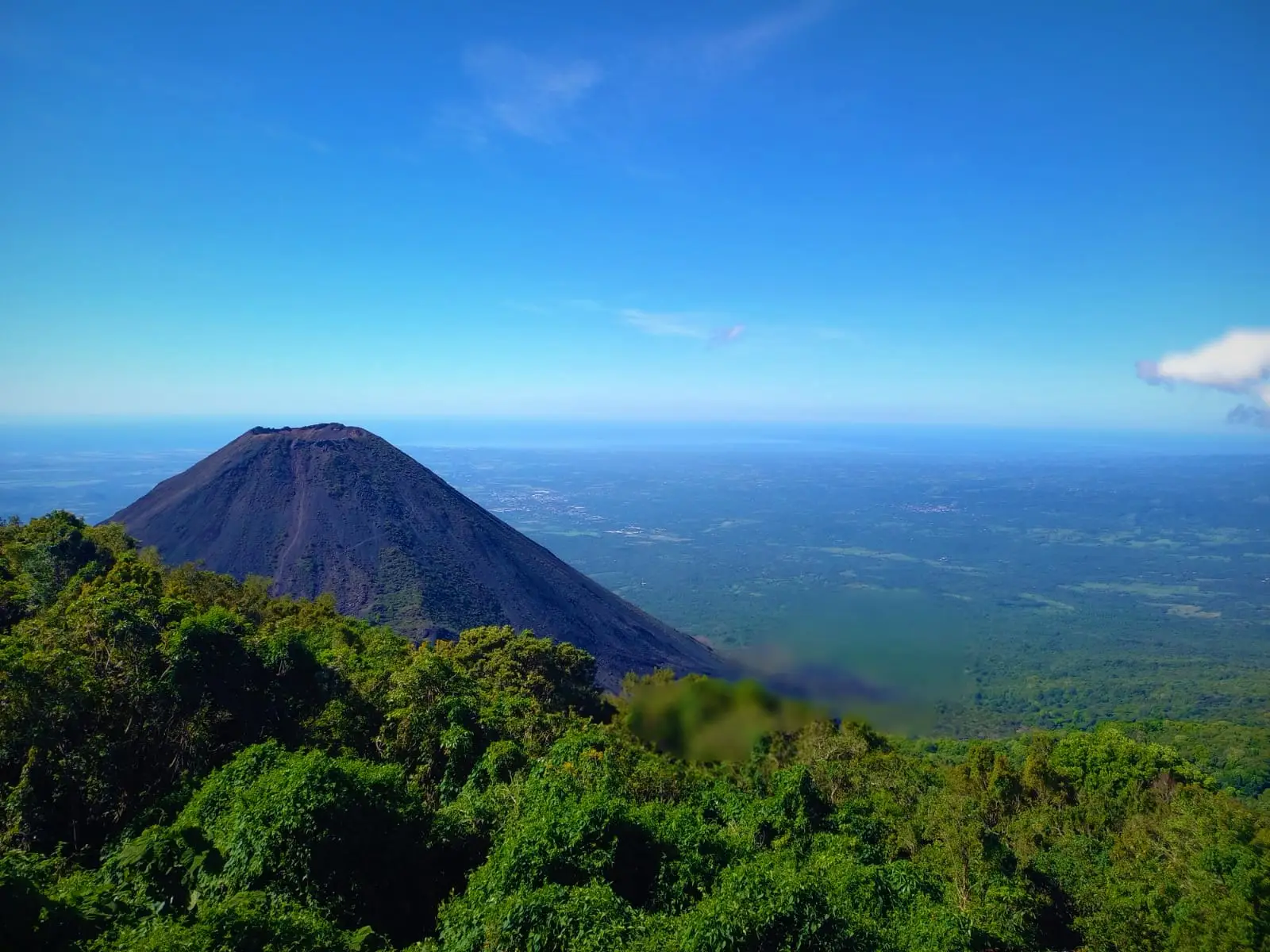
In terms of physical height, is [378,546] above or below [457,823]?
below

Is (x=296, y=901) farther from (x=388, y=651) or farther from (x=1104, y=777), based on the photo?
(x=1104, y=777)

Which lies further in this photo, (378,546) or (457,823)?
(378,546)

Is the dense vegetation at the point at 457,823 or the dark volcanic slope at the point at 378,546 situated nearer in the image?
the dense vegetation at the point at 457,823

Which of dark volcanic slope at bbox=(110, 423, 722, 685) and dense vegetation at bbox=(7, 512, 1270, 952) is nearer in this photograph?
dense vegetation at bbox=(7, 512, 1270, 952)

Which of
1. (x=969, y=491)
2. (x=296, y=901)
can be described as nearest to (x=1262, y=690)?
(x=296, y=901)
